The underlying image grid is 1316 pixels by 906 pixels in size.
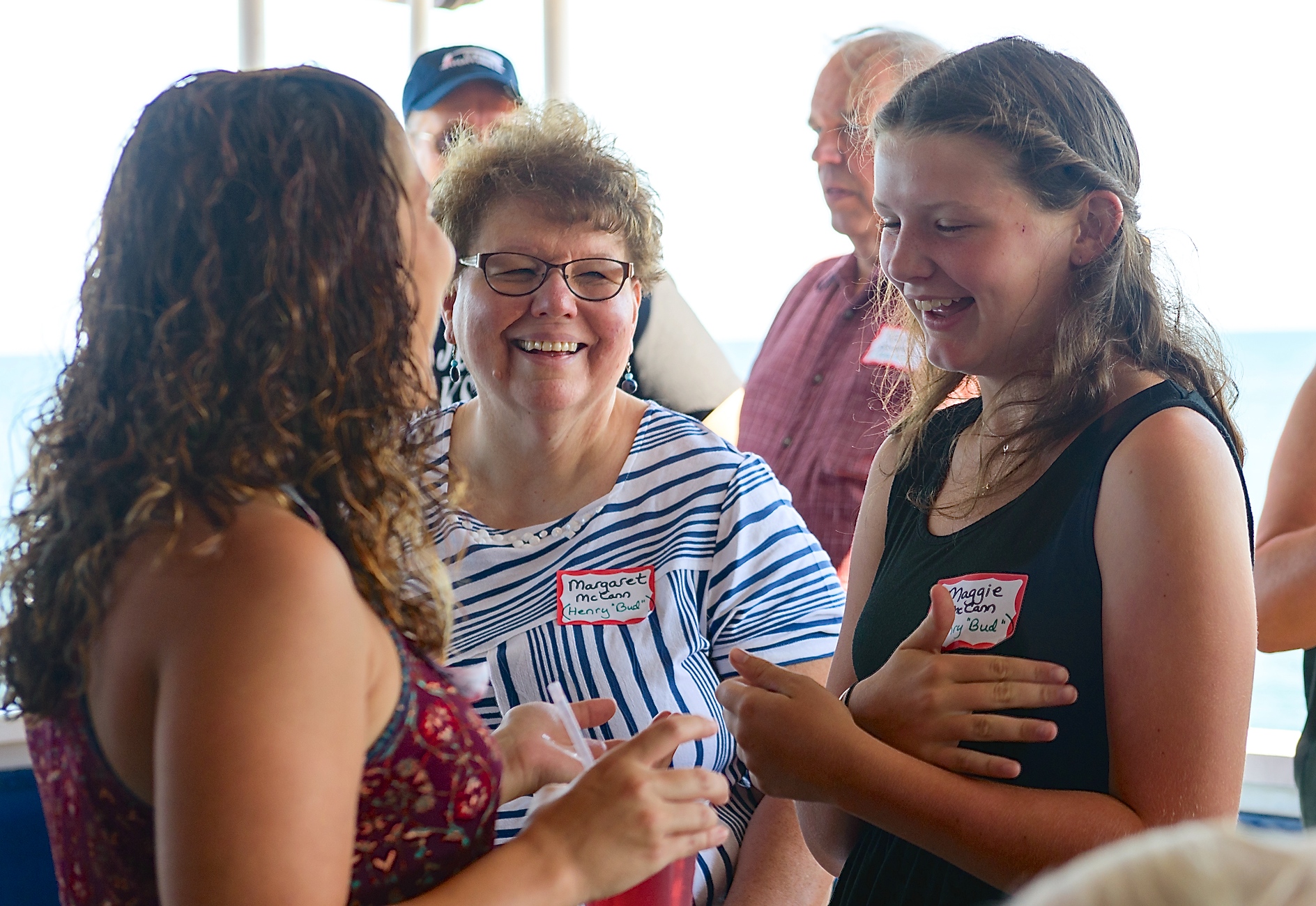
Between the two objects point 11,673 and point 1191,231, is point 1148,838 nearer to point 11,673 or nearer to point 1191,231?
point 11,673

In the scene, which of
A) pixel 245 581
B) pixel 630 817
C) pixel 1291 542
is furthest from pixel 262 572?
pixel 1291 542

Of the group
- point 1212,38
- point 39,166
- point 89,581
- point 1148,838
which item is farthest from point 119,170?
point 1212,38

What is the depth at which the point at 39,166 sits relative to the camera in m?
4.08

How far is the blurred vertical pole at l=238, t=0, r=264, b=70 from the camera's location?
8.70ft

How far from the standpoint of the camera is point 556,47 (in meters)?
2.99

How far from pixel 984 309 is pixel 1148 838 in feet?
2.95

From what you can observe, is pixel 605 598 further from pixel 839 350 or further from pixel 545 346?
pixel 839 350

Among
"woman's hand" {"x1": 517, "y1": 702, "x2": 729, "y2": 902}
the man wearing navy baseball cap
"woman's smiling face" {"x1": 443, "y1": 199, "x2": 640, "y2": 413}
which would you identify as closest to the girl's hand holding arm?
"woman's hand" {"x1": 517, "y1": 702, "x2": 729, "y2": 902}

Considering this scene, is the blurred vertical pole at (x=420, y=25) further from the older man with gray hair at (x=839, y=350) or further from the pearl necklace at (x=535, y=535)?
the pearl necklace at (x=535, y=535)

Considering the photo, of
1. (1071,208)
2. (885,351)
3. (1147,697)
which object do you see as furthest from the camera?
(885,351)

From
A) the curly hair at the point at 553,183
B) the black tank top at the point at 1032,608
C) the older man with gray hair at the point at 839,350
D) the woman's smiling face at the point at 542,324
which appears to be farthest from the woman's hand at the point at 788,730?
the older man with gray hair at the point at 839,350

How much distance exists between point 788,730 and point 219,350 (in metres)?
0.71

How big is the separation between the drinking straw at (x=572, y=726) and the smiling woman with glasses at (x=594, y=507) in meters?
0.39

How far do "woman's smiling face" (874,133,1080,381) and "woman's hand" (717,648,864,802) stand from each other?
43 centimetres
